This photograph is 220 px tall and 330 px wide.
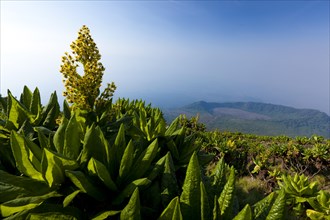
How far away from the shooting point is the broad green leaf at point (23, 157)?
188 centimetres

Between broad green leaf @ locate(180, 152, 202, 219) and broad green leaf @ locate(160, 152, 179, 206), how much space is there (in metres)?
0.29

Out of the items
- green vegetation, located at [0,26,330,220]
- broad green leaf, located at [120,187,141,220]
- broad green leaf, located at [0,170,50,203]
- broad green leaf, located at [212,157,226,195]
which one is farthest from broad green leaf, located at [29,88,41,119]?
broad green leaf, located at [212,157,226,195]

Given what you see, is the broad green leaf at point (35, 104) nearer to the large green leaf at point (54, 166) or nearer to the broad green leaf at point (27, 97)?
the broad green leaf at point (27, 97)

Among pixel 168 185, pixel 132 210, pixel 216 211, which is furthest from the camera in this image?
pixel 168 185

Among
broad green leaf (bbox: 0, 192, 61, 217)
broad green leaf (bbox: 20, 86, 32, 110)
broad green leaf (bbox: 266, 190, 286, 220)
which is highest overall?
broad green leaf (bbox: 20, 86, 32, 110)

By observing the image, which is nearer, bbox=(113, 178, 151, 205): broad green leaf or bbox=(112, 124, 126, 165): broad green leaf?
bbox=(113, 178, 151, 205): broad green leaf

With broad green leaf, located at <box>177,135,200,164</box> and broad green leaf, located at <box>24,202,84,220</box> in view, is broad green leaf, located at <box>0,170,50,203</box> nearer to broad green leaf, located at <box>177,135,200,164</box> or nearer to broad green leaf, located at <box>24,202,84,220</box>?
broad green leaf, located at <box>24,202,84,220</box>

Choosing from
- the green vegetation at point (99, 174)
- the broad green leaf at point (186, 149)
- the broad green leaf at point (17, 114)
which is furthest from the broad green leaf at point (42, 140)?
the broad green leaf at point (186, 149)

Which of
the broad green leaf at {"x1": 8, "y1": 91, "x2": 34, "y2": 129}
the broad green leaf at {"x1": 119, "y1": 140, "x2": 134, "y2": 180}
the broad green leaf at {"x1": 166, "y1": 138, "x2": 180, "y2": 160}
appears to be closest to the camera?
the broad green leaf at {"x1": 119, "y1": 140, "x2": 134, "y2": 180}

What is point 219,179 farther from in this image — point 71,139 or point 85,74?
point 85,74

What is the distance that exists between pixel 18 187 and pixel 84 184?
0.56 m

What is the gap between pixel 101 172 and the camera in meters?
1.73

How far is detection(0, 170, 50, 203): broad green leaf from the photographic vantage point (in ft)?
5.74

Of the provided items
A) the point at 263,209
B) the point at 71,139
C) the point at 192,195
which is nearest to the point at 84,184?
the point at 71,139
